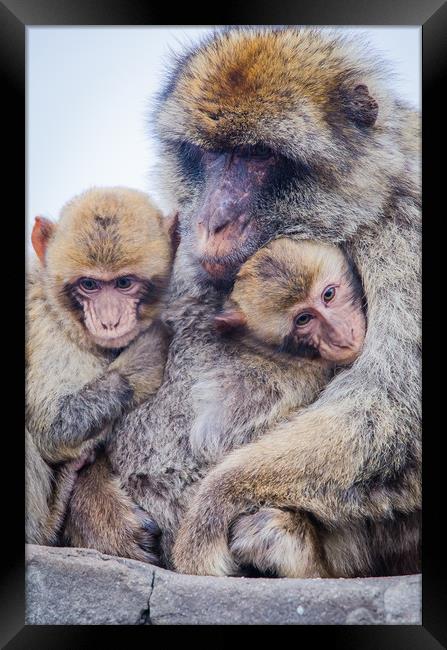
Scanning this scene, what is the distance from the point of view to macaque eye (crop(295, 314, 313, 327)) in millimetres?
3393

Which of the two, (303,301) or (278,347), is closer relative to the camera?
(303,301)

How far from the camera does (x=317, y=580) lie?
3.40m

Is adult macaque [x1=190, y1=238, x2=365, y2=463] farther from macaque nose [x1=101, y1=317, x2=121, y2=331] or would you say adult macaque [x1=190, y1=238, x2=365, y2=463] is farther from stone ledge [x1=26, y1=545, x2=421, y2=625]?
stone ledge [x1=26, y1=545, x2=421, y2=625]

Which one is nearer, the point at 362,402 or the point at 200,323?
the point at 362,402

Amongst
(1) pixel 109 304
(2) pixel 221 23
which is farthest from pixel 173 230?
(2) pixel 221 23

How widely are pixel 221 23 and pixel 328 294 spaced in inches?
51.0

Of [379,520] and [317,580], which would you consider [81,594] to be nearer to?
[317,580]

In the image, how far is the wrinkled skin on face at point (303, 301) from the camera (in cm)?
337

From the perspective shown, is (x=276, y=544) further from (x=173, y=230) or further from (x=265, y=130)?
(x=265, y=130)

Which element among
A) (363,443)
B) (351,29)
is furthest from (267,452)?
(351,29)

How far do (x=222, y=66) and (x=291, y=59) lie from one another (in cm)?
30

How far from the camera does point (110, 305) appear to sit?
140 inches

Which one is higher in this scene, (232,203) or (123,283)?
(232,203)

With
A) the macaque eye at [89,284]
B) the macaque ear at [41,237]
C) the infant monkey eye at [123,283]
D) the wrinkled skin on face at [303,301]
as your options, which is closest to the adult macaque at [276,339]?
the wrinkled skin on face at [303,301]
